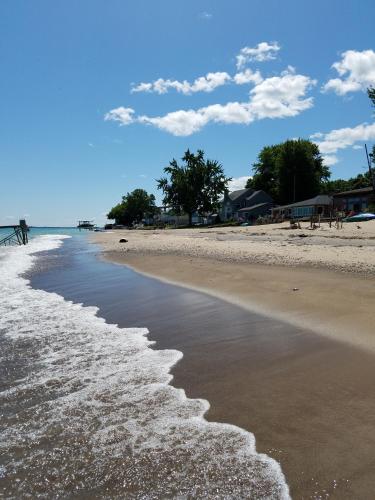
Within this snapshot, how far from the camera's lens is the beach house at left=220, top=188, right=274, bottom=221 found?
7956cm

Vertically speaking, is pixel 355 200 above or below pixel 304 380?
above

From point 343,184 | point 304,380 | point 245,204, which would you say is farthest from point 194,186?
point 304,380

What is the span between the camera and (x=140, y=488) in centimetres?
261

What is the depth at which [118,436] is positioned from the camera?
3.28 metres

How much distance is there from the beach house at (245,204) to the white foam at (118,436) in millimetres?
73752

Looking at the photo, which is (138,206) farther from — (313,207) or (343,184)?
(313,207)

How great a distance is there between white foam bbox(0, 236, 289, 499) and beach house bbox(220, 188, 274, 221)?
7375 cm

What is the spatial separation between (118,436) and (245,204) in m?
84.5

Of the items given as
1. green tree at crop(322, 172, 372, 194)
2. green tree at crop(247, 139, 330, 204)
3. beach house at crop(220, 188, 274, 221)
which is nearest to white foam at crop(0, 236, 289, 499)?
beach house at crop(220, 188, 274, 221)

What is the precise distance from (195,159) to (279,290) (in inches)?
3107

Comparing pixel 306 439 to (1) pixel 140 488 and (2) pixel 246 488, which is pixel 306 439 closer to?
(2) pixel 246 488

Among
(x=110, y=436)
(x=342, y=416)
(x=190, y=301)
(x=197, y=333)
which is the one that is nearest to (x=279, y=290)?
(x=190, y=301)

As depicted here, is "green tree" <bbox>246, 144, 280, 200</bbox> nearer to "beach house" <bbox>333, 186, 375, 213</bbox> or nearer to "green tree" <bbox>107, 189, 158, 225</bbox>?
"beach house" <bbox>333, 186, 375, 213</bbox>

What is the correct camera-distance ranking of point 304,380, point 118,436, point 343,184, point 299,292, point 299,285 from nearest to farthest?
point 118,436 → point 304,380 → point 299,292 → point 299,285 → point 343,184
